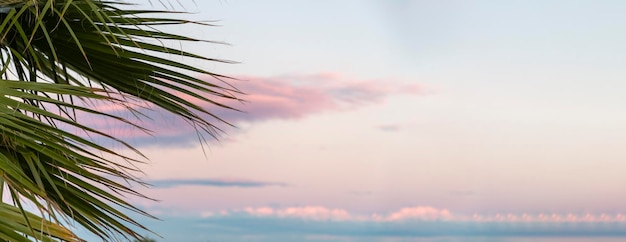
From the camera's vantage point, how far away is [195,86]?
2.98 metres

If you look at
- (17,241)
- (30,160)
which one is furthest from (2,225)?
(30,160)

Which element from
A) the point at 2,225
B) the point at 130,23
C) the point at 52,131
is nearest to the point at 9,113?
the point at 52,131

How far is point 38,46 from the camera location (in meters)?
3.09

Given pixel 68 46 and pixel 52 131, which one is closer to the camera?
pixel 52 131

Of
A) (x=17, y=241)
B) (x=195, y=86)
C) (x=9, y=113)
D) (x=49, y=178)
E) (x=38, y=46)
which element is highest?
(x=38, y=46)

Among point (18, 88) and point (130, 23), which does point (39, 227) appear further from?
point (130, 23)

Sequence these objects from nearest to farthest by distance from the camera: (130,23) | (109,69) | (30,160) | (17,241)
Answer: (17,241), (30,160), (130,23), (109,69)

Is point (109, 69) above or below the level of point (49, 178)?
above

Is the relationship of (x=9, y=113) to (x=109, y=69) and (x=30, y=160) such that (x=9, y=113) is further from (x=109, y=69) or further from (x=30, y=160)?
(x=109, y=69)

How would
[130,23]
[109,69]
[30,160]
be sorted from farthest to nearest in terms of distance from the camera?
[109,69], [130,23], [30,160]

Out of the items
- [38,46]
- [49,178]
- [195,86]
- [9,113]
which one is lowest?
[49,178]

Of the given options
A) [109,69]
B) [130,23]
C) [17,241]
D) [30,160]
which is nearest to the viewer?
[17,241]

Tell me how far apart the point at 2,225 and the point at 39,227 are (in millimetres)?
106

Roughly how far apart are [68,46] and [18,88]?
22.0 inches
